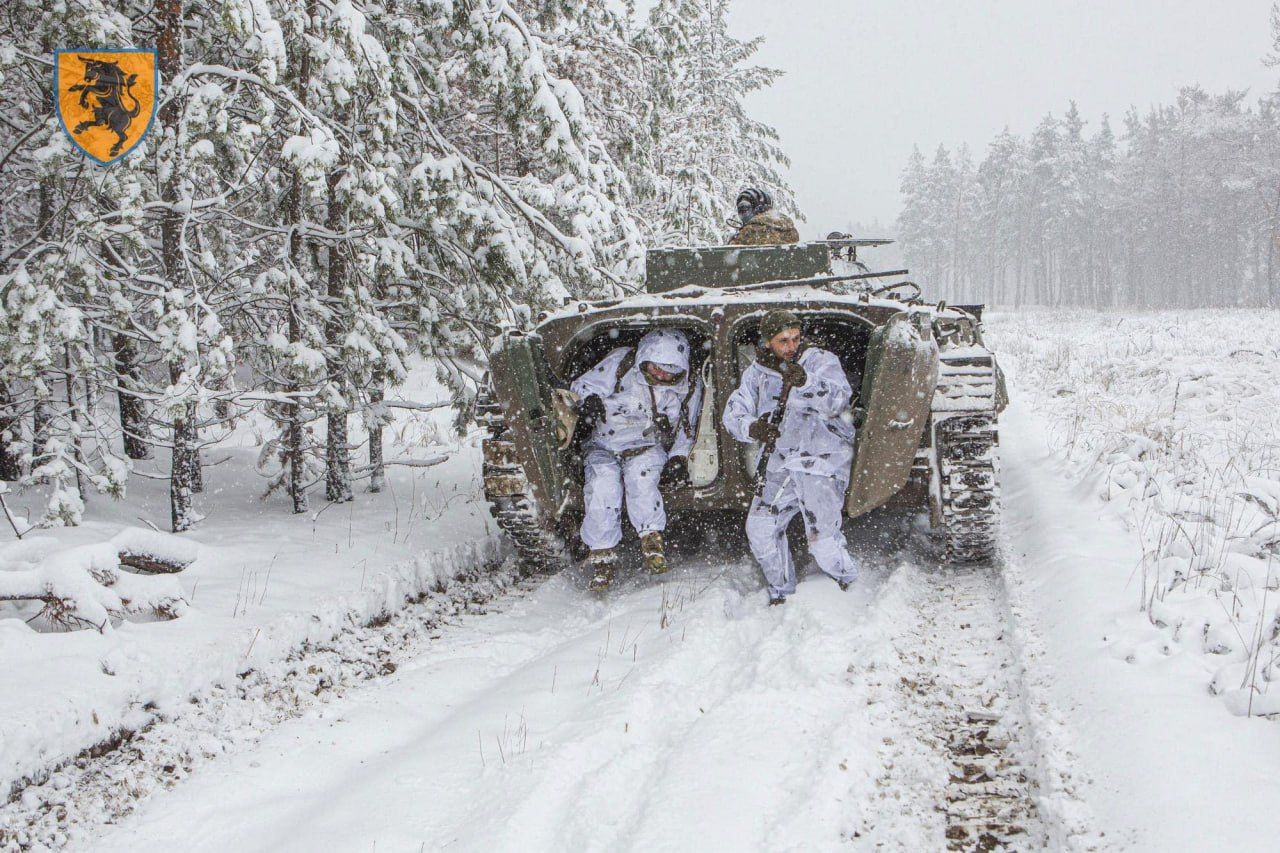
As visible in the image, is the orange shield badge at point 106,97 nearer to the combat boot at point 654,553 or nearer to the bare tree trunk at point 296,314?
the bare tree trunk at point 296,314

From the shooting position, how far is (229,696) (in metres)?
3.51

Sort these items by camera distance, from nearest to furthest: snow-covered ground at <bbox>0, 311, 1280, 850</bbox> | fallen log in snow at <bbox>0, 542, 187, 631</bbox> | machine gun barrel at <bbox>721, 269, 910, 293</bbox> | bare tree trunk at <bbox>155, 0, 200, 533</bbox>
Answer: snow-covered ground at <bbox>0, 311, 1280, 850</bbox>, fallen log in snow at <bbox>0, 542, 187, 631</bbox>, bare tree trunk at <bbox>155, 0, 200, 533</bbox>, machine gun barrel at <bbox>721, 269, 910, 293</bbox>

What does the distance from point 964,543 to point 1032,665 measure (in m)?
1.49

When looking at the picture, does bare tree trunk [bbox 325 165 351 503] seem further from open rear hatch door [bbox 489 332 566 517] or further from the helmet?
the helmet

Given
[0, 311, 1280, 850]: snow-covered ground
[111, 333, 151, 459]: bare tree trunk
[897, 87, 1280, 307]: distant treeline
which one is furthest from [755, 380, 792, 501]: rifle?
[897, 87, 1280, 307]: distant treeline

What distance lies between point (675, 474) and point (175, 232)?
12.2 ft

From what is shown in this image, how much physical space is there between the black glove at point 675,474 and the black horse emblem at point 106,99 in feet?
11.9

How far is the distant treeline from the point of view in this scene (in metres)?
47.6

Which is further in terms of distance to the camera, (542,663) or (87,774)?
(542,663)

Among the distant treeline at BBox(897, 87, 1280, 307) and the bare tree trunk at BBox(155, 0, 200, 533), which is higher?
the distant treeline at BBox(897, 87, 1280, 307)

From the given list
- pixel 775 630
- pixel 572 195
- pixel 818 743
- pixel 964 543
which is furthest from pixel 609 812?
pixel 572 195

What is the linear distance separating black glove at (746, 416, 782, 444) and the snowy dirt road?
2.96ft

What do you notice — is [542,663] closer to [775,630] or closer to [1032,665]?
[775,630]

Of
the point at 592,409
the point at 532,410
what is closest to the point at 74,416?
the point at 532,410
